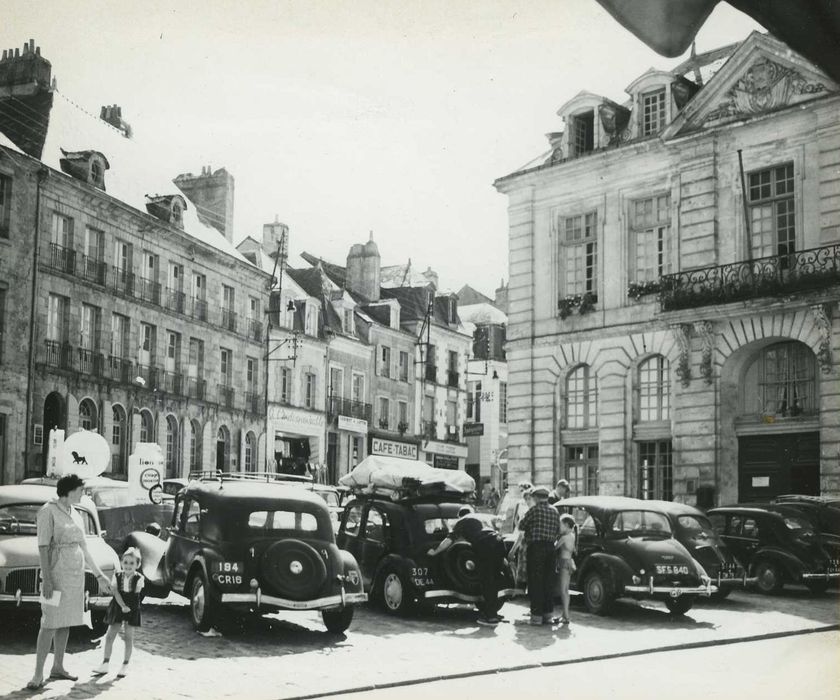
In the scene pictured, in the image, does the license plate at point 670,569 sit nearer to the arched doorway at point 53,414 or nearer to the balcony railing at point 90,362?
the balcony railing at point 90,362

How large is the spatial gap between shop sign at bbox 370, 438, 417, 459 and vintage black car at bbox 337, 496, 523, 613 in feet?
15.8

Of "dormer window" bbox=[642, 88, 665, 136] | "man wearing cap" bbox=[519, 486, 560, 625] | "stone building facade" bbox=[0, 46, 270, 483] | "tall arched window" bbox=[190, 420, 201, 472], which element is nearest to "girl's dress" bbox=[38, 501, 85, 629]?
"stone building facade" bbox=[0, 46, 270, 483]

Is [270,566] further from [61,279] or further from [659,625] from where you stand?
[659,625]

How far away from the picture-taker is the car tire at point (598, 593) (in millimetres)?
11383

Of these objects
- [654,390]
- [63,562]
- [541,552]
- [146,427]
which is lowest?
[541,552]

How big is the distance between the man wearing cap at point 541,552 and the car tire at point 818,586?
436cm

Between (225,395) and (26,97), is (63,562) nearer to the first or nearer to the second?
(26,97)

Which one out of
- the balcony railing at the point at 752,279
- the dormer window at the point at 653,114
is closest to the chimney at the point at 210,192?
the dormer window at the point at 653,114

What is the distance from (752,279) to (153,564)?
9.87 m

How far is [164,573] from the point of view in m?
9.84

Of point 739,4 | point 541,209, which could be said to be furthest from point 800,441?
point 739,4

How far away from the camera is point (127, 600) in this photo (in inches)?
283

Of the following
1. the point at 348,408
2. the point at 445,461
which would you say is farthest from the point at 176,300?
the point at 445,461

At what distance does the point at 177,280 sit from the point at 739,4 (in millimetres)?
8918
